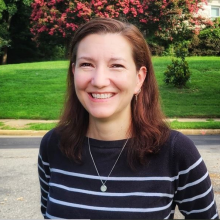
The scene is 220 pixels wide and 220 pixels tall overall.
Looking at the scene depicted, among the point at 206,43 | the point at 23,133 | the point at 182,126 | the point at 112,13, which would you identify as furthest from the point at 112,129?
the point at 206,43

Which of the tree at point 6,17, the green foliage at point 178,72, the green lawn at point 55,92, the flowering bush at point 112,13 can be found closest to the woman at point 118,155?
the green lawn at point 55,92

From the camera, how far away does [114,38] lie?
193 centimetres

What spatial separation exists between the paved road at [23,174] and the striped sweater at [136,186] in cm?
82

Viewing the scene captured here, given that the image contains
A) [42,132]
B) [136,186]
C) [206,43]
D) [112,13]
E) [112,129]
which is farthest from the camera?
[206,43]

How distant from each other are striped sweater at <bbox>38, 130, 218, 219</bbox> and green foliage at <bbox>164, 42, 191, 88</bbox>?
15.5 metres

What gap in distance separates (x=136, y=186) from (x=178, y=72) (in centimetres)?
Result: 1577

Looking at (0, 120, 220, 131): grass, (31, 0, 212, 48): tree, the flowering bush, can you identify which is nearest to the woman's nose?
(0, 120, 220, 131): grass

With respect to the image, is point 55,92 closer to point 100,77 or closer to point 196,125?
point 196,125

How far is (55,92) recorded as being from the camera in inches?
700

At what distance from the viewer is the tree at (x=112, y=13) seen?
69.6 ft

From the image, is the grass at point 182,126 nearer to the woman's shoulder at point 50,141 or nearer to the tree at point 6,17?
the woman's shoulder at point 50,141

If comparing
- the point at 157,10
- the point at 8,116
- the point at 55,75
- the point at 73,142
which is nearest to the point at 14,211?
the point at 73,142

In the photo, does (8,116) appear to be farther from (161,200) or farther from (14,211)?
(161,200)

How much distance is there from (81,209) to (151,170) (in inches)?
13.9
